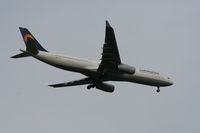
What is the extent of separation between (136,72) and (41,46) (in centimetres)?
1101

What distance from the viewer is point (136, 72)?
5903 centimetres

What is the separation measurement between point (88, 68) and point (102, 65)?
5.37ft

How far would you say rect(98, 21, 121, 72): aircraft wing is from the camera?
51.2 metres

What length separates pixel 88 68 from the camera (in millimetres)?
56406

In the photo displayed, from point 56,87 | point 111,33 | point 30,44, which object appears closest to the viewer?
point 111,33

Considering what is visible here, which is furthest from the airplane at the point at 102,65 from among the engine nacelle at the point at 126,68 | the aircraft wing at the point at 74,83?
the aircraft wing at the point at 74,83

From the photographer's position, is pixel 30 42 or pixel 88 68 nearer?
pixel 30 42

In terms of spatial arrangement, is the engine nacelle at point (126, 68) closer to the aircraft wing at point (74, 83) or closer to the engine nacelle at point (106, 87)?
the engine nacelle at point (106, 87)

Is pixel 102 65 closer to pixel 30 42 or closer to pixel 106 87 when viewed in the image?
pixel 106 87

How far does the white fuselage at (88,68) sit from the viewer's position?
55.6 m

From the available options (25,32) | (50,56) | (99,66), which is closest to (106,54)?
(99,66)

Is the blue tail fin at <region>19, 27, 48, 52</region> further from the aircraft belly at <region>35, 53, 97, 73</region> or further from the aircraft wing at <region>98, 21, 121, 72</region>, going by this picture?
the aircraft wing at <region>98, 21, 121, 72</region>

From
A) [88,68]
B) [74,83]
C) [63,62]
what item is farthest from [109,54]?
[74,83]

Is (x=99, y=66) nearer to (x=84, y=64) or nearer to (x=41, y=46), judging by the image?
(x=84, y=64)
